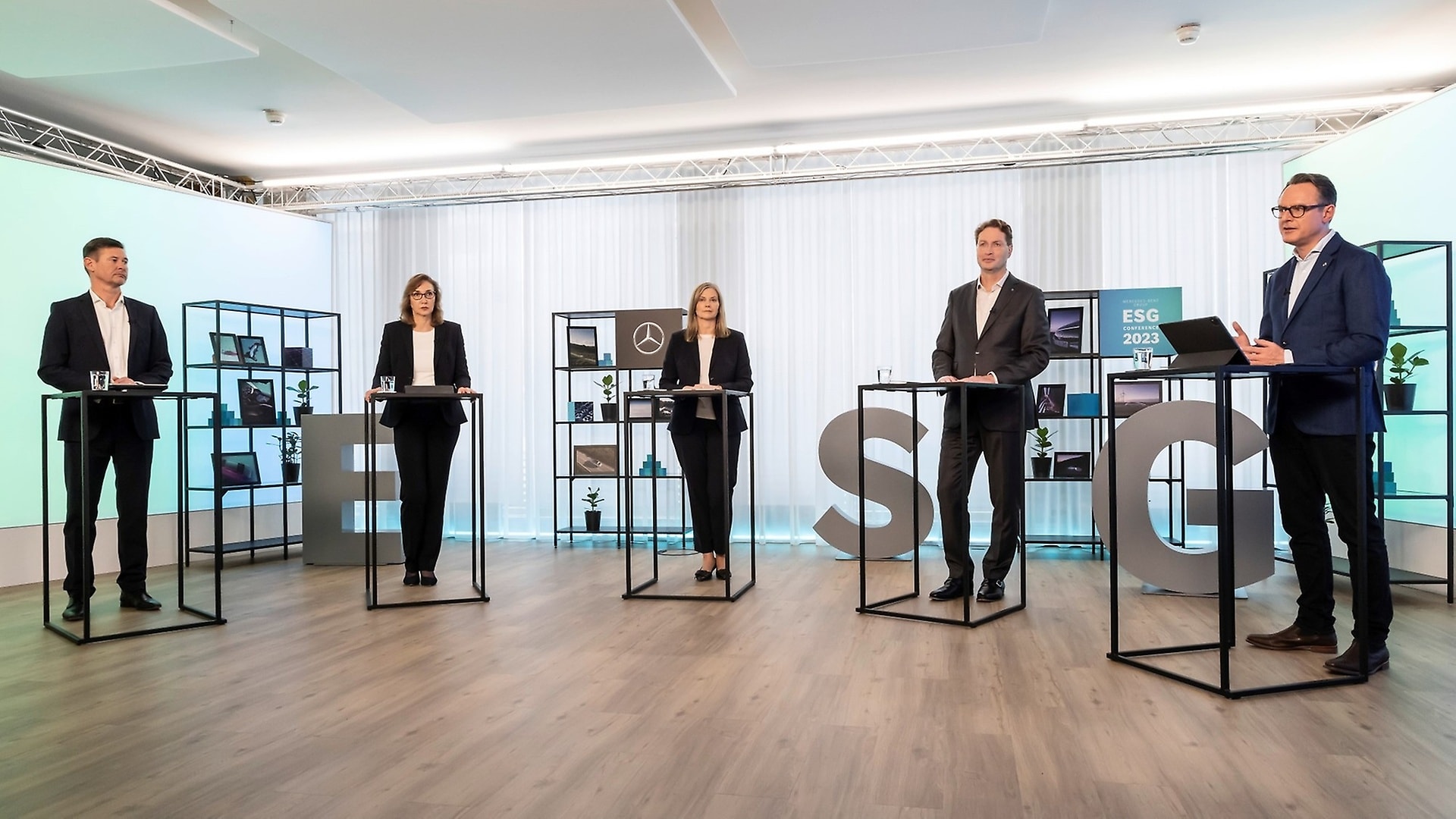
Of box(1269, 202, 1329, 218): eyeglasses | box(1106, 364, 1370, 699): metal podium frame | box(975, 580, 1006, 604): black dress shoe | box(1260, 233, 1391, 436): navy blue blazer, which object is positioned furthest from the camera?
box(975, 580, 1006, 604): black dress shoe

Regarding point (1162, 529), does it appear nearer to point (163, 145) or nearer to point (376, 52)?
point (376, 52)

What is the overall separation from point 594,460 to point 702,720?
15.3 ft

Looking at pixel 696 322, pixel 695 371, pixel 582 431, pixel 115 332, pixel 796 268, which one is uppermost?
pixel 796 268

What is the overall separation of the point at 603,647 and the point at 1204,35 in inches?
184

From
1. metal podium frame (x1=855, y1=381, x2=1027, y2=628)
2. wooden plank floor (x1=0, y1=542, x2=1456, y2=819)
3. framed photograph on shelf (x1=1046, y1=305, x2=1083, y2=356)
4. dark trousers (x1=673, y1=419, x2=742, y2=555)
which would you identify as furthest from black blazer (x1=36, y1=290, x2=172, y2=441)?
framed photograph on shelf (x1=1046, y1=305, x2=1083, y2=356)

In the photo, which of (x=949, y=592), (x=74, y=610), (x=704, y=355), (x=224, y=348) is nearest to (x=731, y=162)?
(x=704, y=355)

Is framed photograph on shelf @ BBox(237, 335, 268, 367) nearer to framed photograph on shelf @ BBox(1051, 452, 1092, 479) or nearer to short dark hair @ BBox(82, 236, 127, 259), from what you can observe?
short dark hair @ BBox(82, 236, 127, 259)

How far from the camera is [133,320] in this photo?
4582mm

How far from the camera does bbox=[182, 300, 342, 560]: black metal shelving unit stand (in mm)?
6660

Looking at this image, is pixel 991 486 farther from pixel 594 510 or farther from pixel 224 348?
pixel 224 348

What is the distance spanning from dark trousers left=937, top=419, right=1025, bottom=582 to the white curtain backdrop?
7.47 ft

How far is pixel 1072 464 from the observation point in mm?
6391

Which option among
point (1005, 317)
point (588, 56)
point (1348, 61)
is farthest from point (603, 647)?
point (1348, 61)

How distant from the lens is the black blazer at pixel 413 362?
5.13 m
